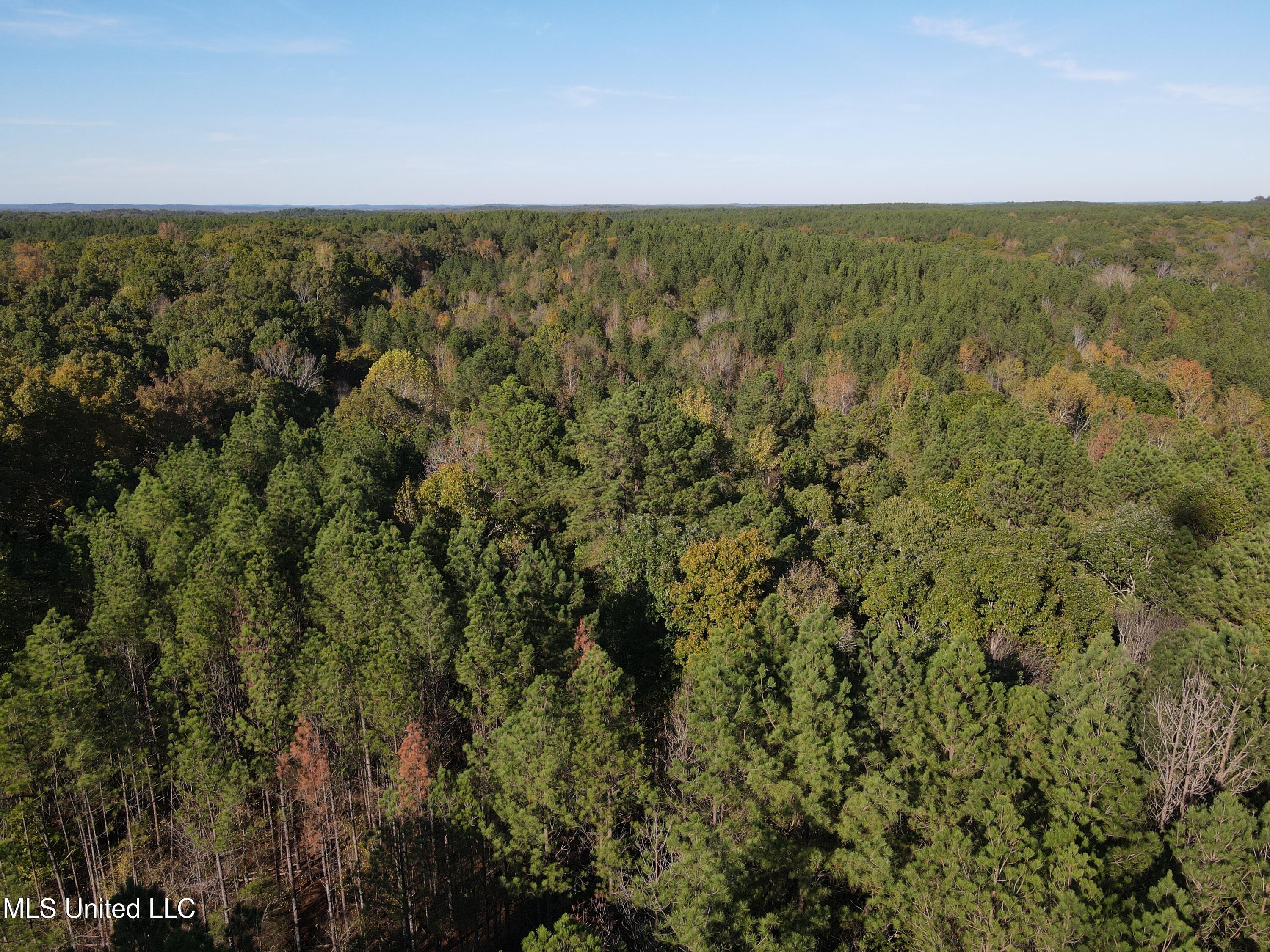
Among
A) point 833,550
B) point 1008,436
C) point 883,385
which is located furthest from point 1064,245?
point 833,550

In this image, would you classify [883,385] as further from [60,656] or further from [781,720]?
[60,656]

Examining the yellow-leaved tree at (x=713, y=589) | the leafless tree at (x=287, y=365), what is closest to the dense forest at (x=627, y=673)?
the yellow-leaved tree at (x=713, y=589)

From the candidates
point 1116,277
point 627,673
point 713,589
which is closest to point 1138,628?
point 713,589

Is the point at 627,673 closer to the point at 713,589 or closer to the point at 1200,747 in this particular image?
the point at 713,589

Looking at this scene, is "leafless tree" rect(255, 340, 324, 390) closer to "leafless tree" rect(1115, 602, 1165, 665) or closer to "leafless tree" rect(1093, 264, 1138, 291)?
"leafless tree" rect(1115, 602, 1165, 665)

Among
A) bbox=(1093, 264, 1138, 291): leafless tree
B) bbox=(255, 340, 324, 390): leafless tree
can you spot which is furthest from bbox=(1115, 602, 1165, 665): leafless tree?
bbox=(1093, 264, 1138, 291): leafless tree

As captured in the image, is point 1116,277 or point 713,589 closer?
point 713,589
